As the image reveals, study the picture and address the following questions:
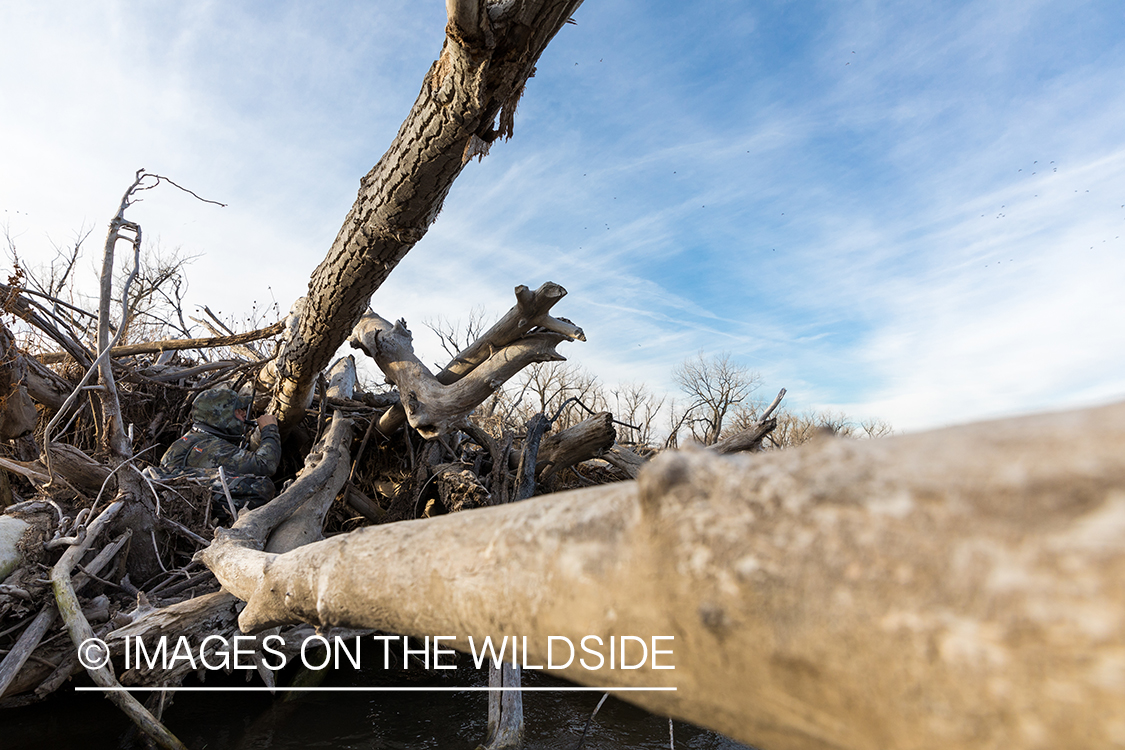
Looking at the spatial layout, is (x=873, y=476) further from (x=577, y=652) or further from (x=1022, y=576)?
(x=577, y=652)

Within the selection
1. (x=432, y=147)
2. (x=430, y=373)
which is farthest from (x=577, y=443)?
(x=432, y=147)

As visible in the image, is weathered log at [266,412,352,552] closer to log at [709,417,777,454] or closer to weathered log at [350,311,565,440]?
weathered log at [350,311,565,440]

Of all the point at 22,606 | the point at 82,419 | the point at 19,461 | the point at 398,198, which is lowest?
the point at 22,606

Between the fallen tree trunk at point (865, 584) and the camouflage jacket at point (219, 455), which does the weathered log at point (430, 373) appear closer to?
the camouflage jacket at point (219, 455)

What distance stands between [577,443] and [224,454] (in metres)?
3.63

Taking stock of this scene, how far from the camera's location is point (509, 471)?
6293 mm

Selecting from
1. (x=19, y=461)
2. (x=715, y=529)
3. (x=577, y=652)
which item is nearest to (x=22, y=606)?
(x=19, y=461)

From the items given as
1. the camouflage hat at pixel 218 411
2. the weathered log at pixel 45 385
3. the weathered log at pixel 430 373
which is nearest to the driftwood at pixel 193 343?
the camouflage hat at pixel 218 411

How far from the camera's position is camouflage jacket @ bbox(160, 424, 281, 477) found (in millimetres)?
5754

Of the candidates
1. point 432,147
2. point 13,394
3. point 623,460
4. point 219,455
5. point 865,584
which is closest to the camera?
point 865,584

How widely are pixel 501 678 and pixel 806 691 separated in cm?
378

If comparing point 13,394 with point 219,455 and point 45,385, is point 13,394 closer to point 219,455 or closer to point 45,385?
point 45,385

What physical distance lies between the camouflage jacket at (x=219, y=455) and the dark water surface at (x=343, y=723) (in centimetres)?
194

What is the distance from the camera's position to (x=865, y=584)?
2.01ft
